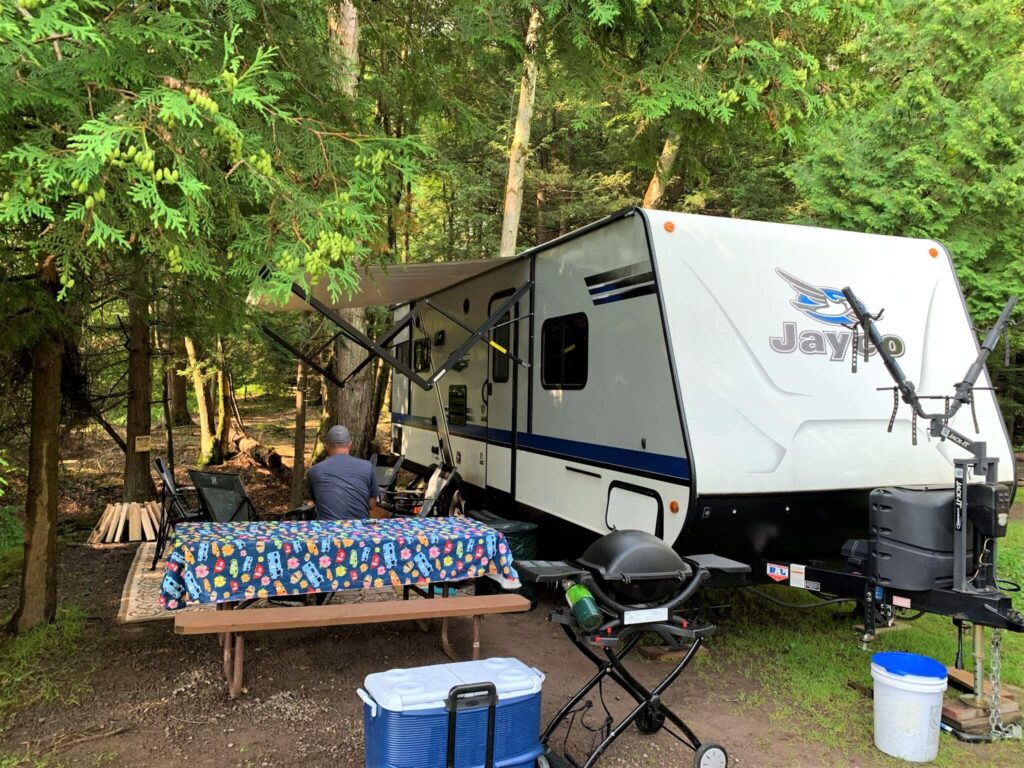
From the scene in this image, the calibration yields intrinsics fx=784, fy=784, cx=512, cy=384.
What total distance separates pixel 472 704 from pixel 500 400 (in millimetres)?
4028

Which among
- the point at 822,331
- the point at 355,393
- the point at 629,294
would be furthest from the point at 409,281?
the point at 822,331

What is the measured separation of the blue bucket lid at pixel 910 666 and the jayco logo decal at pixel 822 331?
5.65ft

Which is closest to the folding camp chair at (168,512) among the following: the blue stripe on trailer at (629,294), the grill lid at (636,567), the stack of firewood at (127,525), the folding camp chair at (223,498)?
the folding camp chair at (223,498)

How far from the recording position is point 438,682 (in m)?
2.96

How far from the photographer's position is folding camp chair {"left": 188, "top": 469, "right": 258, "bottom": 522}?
6250 mm

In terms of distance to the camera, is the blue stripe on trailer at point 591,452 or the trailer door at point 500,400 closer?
the blue stripe on trailer at point 591,452

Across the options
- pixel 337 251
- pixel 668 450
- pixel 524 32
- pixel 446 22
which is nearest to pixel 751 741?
pixel 668 450

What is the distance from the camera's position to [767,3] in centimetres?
361

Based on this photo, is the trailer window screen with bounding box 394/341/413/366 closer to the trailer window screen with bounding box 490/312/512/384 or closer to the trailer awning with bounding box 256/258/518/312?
the trailer awning with bounding box 256/258/518/312

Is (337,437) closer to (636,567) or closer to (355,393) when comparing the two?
(636,567)

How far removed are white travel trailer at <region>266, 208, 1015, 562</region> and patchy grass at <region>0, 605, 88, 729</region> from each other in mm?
2373

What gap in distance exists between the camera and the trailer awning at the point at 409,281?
641cm


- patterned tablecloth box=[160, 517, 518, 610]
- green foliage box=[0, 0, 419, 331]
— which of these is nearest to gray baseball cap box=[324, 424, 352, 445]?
patterned tablecloth box=[160, 517, 518, 610]

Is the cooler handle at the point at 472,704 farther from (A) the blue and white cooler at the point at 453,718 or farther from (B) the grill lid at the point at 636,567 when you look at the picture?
(B) the grill lid at the point at 636,567
